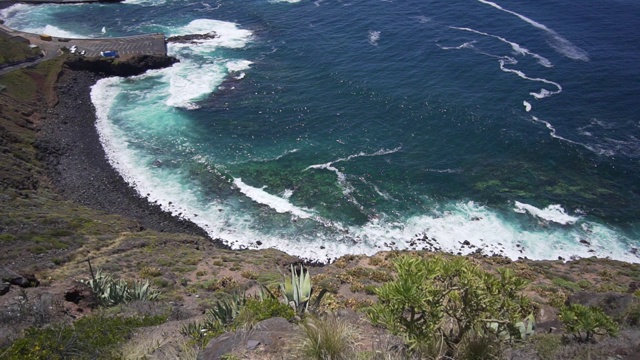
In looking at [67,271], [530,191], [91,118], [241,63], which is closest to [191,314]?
[67,271]

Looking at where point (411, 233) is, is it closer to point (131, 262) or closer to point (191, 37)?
point (131, 262)

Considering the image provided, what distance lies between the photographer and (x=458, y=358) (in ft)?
34.9

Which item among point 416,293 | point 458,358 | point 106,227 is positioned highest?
point 416,293

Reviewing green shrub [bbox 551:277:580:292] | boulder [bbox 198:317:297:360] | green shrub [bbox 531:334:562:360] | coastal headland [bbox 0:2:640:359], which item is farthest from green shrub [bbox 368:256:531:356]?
green shrub [bbox 551:277:580:292]

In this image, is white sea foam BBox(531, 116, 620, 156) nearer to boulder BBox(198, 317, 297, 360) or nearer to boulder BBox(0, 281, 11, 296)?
boulder BBox(198, 317, 297, 360)

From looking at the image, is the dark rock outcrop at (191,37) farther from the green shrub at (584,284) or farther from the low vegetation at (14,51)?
the green shrub at (584,284)

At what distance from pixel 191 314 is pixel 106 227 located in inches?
731

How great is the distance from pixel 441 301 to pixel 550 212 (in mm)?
36499

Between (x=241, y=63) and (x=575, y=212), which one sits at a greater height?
(x=241, y=63)

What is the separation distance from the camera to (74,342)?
45.3ft

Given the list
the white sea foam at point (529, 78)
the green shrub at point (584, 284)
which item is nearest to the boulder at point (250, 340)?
the green shrub at point (584, 284)

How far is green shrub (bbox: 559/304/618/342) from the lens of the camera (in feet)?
43.4

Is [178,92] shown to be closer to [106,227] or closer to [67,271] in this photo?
[106,227]

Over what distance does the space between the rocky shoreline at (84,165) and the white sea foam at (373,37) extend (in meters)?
42.0
